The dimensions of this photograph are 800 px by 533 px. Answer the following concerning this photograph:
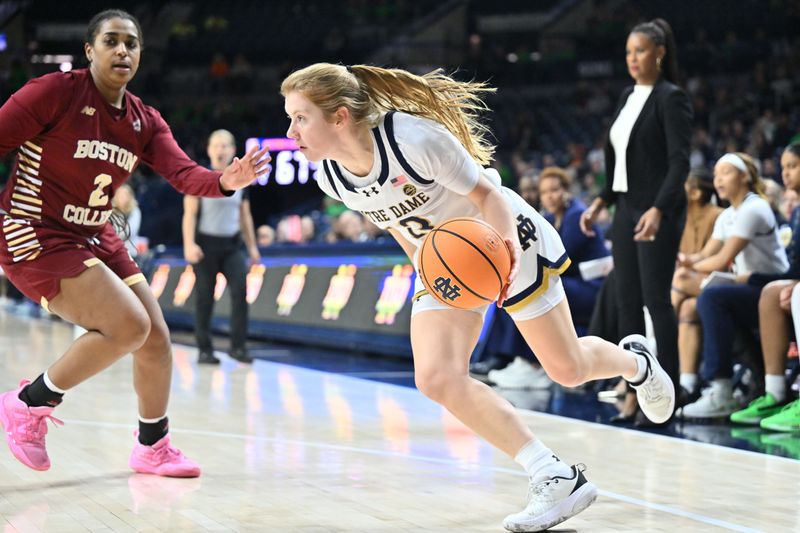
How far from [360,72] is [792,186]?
135 inches

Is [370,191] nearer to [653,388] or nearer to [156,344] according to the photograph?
[156,344]

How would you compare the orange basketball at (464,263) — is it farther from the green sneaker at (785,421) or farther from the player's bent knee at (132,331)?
the green sneaker at (785,421)

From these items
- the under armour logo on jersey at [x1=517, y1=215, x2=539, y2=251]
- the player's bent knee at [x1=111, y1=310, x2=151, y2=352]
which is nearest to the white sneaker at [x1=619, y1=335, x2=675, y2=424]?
the under armour logo on jersey at [x1=517, y1=215, x2=539, y2=251]

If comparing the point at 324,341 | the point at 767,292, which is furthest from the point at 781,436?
the point at 324,341

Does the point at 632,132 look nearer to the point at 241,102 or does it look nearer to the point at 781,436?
the point at 781,436

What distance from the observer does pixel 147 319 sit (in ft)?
14.8

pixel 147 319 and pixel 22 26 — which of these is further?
pixel 22 26

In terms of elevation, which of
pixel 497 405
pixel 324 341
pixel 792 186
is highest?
pixel 792 186

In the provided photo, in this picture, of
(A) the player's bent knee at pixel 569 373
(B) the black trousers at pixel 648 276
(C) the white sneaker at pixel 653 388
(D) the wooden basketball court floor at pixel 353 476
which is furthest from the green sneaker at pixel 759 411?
(A) the player's bent knee at pixel 569 373

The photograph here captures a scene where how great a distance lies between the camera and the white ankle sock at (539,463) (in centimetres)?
378

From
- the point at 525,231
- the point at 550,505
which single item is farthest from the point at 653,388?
the point at 550,505

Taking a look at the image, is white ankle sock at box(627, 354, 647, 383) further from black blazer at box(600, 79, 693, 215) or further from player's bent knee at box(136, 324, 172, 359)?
player's bent knee at box(136, 324, 172, 359)

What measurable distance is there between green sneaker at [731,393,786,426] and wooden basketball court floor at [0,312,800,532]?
78cm

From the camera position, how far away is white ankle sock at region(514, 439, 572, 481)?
3.78 metres
